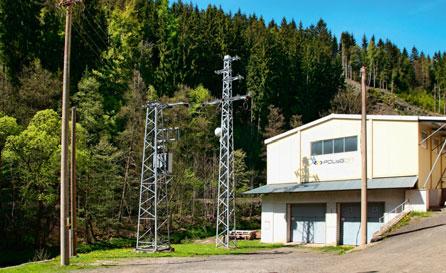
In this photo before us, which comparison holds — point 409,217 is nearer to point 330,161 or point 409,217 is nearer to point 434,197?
point 434,197

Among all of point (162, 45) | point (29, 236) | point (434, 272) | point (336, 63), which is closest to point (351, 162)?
point (434, 272)

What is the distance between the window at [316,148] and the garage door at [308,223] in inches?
131

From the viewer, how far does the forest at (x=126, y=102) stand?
40.2 meters

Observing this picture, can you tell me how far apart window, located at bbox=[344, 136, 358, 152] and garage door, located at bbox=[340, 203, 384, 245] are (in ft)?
10.6

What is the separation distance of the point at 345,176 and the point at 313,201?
2856 mm

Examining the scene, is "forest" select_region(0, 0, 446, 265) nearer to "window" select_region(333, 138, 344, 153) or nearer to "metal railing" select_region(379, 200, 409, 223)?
"window" select_region(333, 138, 344, 153)

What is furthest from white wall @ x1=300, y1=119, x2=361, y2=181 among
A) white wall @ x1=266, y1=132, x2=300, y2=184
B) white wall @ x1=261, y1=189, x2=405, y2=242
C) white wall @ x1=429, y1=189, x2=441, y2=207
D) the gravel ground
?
the gravel ground

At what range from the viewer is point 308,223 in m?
34.3

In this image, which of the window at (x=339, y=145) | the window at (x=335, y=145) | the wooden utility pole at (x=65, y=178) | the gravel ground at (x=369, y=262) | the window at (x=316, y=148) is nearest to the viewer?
the gravel ground at (x=369, y=262)

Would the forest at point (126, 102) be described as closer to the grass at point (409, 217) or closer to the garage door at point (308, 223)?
the garage door at point (308, 223)

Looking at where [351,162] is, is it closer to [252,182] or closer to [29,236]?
[29,236]

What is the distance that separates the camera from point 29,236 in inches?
1654

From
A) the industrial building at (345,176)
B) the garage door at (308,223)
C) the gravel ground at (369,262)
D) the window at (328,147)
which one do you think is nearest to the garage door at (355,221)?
the industrial building at (345,176)

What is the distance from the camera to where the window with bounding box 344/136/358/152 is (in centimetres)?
3167
